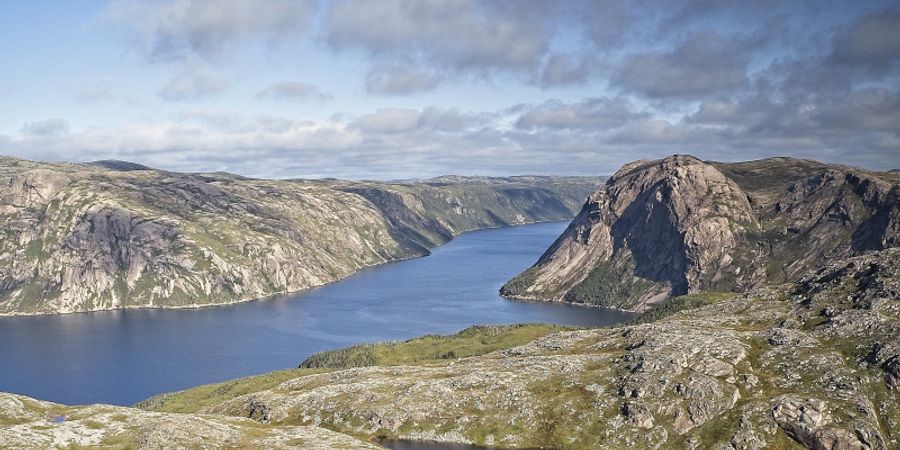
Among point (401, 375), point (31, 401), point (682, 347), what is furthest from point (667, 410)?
point (31, 401)

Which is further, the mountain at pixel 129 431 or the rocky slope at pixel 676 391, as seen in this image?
the rocky slope at pixel 676 391

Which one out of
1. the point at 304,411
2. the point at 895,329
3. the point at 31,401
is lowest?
the point at 304,411

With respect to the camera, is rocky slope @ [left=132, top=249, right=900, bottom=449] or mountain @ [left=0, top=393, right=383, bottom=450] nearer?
mountain @ [left=0, top=393, right=383, bottom=450]

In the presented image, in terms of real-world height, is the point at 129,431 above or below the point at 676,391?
below

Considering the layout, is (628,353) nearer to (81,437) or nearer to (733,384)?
(733,384)

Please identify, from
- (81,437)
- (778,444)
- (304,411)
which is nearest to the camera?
(81,437)

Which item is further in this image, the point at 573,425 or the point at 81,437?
the point at 573,425

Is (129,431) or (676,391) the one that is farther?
(676,391)

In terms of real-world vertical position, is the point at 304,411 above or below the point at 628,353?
below
